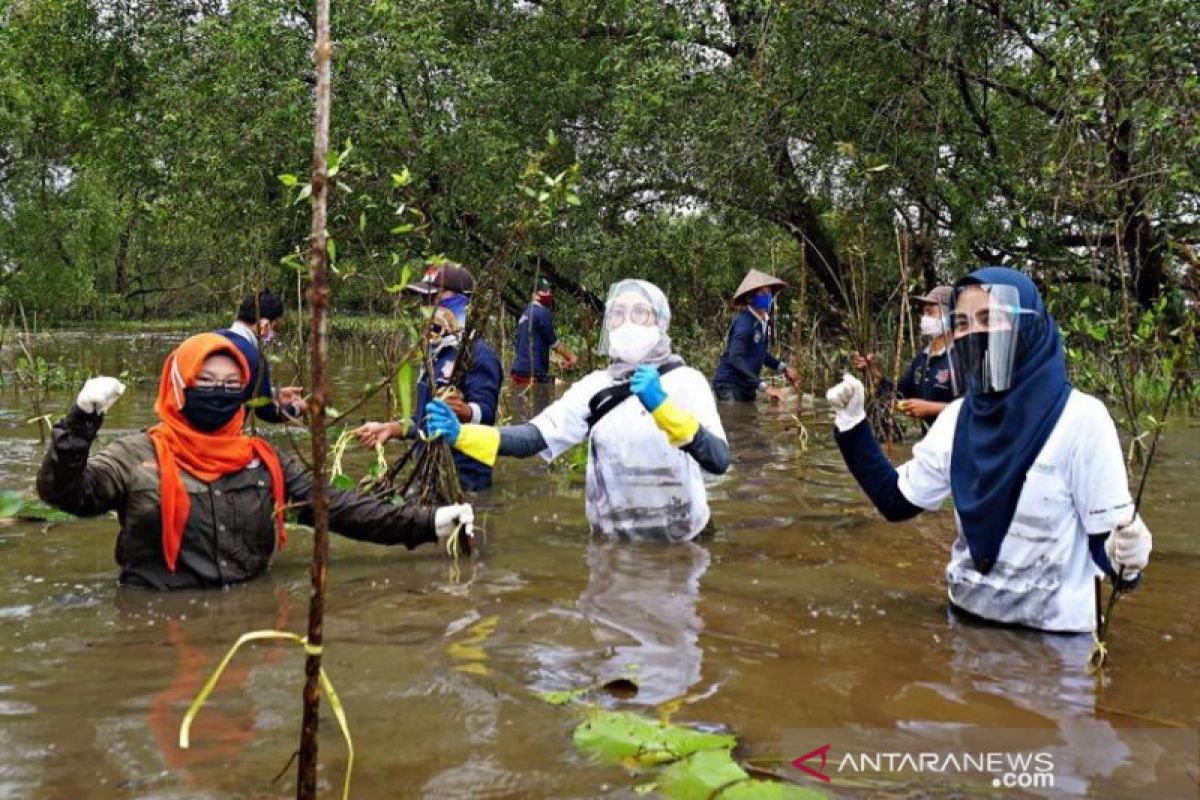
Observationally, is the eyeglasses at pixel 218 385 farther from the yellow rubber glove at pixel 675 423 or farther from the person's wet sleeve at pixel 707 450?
the person's wet sleeve at pixel 707 450

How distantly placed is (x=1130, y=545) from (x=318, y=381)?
96.7 inches

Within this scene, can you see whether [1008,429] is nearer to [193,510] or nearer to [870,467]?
[870,467]

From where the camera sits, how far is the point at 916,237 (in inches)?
458

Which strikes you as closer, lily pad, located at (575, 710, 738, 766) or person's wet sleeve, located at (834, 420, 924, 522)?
lily pad, located at (575, 710, 738, 766)

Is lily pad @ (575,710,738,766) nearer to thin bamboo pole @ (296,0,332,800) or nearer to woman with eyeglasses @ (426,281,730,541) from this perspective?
thin bamboo pole @ (296,0,332,800)

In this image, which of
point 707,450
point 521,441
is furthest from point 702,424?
point 521,441

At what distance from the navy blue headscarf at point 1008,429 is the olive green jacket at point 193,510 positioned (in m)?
2.32

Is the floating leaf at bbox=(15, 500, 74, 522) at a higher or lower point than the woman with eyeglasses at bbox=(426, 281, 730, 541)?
lower

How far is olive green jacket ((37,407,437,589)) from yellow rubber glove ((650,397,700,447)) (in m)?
1.17

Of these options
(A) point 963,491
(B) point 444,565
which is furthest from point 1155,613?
(B) point 444,565

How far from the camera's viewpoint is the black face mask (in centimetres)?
425

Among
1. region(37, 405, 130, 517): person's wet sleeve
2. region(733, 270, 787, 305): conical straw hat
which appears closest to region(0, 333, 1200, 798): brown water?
region(37, 405, 130, 517): person's wet sleeve

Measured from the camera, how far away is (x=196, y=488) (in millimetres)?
4301

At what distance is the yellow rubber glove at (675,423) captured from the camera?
434 centimetres
